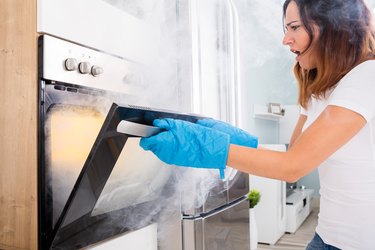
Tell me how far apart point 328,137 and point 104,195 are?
688 millimetres

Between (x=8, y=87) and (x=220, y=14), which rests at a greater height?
(x=220, y=14)

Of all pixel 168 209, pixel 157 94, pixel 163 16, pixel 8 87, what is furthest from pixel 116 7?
pixel 168 209

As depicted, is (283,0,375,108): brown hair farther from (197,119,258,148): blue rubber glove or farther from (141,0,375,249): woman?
(197,119,258,148): blue rubber glove

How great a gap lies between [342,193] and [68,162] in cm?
86

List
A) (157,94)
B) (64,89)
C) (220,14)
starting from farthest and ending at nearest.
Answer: (220,14), (157,94), (64,89)

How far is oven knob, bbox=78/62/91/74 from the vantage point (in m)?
1.08

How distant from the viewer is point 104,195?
1.15 meters

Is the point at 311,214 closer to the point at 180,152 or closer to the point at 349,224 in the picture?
the point at 349,224

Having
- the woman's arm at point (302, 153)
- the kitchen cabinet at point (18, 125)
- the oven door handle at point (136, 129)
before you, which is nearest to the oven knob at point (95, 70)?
the kitchen cabinet at point (18, 125)

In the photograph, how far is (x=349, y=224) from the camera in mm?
1161

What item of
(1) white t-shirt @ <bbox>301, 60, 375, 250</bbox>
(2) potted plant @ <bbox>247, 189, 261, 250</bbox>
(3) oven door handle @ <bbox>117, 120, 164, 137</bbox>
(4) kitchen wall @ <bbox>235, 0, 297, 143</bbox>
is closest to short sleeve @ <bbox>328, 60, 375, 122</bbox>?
(1) white t-shirt @ <bbox>301, 60, 375, 250</bbox>

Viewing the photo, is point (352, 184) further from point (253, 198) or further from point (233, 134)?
point (253, 198)

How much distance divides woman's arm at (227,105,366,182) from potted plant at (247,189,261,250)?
2.89 metres

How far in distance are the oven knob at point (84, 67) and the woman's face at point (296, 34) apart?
65 centimetres
